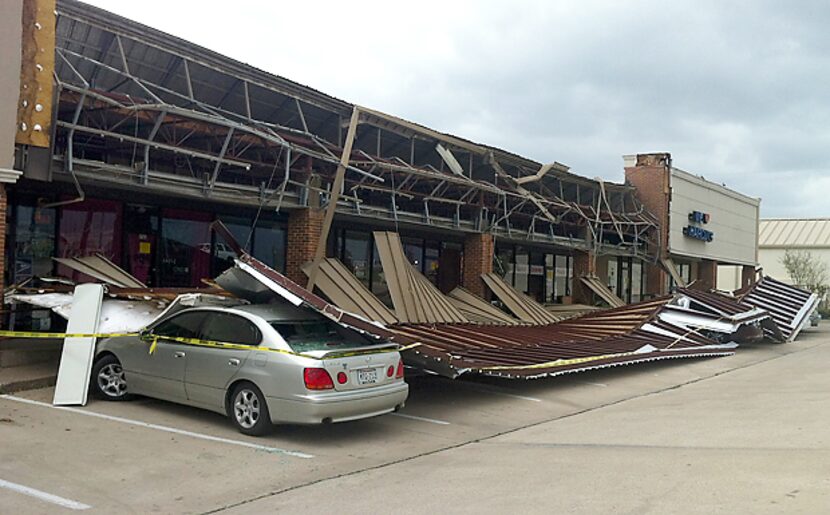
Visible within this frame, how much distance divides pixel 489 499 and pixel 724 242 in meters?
34.3

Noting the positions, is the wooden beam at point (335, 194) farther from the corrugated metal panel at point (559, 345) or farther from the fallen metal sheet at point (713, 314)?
the fallen metal sheet at point (713, 314)

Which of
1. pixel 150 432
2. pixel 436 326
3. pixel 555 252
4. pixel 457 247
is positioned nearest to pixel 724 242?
pixel 555 252

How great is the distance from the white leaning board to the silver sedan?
182 millimetres

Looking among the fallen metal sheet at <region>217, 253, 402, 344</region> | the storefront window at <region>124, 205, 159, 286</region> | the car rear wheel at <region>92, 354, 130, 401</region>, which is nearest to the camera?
the fallen metal sheet at <region>217, 253, 402, 344</region>

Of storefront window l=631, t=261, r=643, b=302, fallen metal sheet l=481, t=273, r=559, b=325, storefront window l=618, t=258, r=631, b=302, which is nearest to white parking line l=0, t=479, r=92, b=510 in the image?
fallen metal sheet l=481, t=273, r=559, b=325

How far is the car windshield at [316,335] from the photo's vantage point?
8078 millimetres

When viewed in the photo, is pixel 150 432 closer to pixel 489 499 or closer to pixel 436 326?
pixel 489 499

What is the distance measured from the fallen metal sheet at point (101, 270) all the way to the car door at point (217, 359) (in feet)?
12.6

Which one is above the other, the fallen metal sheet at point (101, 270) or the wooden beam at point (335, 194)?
the wooden beam at point (335, 194)

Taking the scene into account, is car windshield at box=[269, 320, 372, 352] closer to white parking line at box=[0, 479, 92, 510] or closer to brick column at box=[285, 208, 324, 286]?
white parking line at box=[0, 479, 92, 510]

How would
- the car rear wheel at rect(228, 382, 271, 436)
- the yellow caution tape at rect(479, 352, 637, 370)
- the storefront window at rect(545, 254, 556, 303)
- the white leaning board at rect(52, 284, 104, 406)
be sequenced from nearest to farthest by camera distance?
the car rear wheel at rect(228, 382, 271, 436) → the white leaning board at rect(52, 284, 104, 406) → the yellow caution tape at rect(479, 352, 637, 370) → the storefront window at rect(545, 254, 556, 303)

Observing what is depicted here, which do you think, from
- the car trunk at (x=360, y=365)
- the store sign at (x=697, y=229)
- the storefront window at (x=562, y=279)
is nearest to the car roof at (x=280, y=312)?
the car trunk at (x=360, y=365)

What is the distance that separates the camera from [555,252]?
2719 cm

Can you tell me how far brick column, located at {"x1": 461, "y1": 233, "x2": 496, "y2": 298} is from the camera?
1997cm
